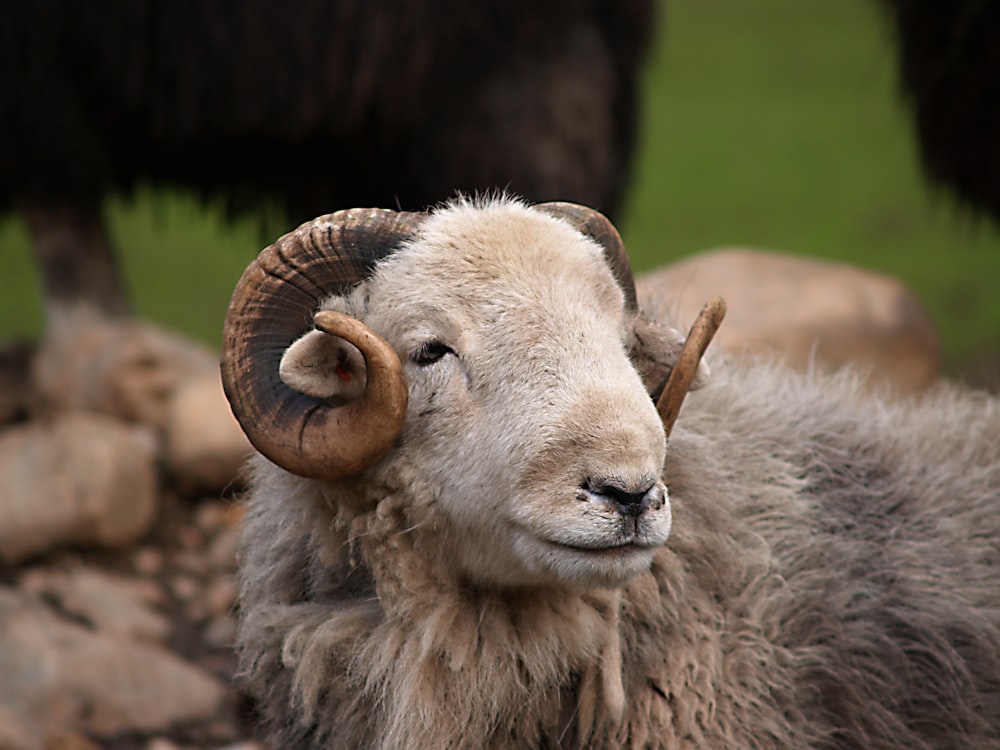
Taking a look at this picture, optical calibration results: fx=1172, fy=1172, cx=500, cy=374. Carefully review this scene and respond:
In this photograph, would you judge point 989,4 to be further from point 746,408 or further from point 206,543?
point 206,543

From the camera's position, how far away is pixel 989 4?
6.16 m

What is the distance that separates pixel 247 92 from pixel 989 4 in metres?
3.98

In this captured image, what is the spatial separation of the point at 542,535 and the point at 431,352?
51cm

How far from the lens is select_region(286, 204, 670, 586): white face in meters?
2.38

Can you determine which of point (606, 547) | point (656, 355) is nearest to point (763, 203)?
point (656, 355)

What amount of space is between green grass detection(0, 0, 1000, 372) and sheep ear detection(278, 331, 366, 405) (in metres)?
5.74

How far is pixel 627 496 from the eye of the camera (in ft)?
7.75

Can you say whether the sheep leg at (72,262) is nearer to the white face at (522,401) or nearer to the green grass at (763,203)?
the green grass at (763,203)

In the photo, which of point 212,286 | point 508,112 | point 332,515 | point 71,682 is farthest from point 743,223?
point 332,515

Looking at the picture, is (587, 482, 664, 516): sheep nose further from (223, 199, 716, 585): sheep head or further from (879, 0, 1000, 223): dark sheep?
(879, 0, 1000, 223): dark sheep

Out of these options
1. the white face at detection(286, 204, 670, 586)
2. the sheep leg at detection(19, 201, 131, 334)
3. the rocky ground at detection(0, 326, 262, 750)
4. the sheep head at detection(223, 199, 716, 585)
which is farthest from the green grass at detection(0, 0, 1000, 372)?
the white face at detection(286, 204, 670, 586)

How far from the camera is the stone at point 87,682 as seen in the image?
4.46 metres

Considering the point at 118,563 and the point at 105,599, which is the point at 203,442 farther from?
the point at 105,599

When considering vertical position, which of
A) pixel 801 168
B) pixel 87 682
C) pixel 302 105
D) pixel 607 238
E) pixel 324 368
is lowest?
pixel 87 682
